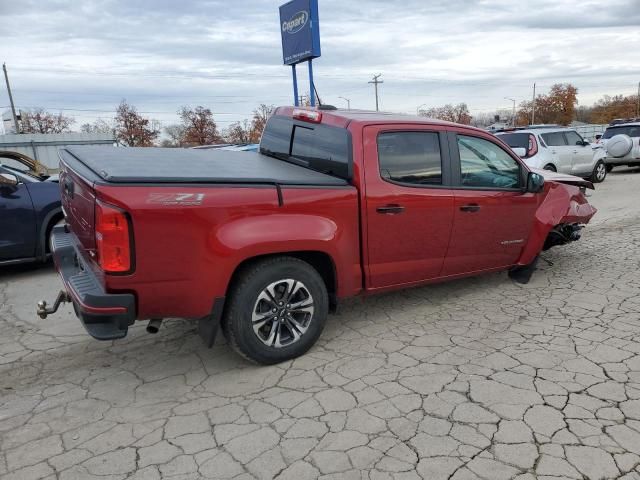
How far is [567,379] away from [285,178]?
228cm

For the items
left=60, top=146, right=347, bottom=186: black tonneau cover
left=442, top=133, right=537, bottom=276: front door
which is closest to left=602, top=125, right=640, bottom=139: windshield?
left=442, top=133, right=537, bottom=276: front door

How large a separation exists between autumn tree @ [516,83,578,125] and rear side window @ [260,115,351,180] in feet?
284

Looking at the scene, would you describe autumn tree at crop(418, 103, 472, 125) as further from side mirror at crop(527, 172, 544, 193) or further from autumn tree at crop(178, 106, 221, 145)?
Result: side mirror at crop(527, 172, 544, 193)

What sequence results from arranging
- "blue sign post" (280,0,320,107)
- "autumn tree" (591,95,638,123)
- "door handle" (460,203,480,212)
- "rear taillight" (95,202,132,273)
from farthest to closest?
"autumn tree" (591,95,638,123)
"blue sign post" (280,0,320,107)
"door handle" (460,203,480,212)
"rear taillight" (95,202,132,273)

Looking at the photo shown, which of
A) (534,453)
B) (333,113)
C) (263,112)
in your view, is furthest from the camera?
(263,112)

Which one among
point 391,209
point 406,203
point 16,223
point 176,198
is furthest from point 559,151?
point 176,198

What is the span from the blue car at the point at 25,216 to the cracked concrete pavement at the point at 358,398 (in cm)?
153

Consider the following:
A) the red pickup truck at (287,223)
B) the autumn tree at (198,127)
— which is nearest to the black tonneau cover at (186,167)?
the red pickup truck at (287,223)

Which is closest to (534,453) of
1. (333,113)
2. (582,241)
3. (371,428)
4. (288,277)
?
(371,428)

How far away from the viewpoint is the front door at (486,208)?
14.5 feet

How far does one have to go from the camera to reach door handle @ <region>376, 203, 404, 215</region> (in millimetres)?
3858

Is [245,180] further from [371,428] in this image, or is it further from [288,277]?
[371,428]

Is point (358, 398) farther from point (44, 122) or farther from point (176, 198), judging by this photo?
point (44, 122)

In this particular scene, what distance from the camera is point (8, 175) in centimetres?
609
